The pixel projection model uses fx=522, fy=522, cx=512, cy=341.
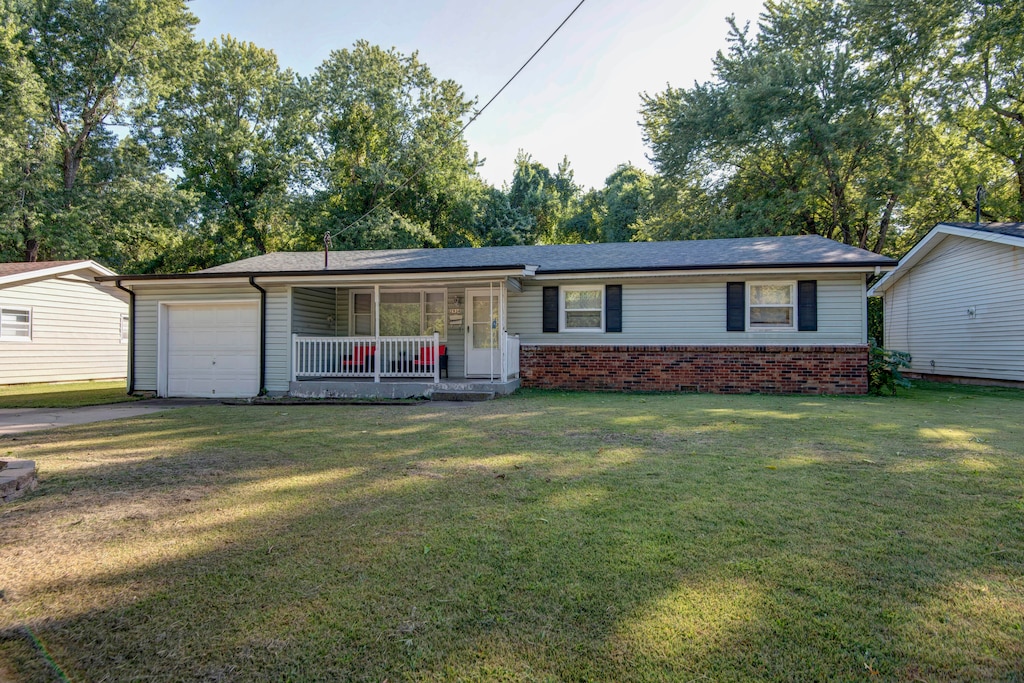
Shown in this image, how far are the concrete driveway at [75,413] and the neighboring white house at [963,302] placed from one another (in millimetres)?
18244

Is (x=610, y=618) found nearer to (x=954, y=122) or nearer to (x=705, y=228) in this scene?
(x=705, y=228)

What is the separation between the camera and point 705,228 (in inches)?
924

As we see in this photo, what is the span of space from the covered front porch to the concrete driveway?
2457mm

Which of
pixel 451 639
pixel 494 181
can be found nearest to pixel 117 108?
pixel 494 181

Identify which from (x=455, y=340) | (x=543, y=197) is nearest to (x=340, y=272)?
(x=455, y=340)

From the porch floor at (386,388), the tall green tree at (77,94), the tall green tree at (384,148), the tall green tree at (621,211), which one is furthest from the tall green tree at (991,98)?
the tall green tree at (77,94)

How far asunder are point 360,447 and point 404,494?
2076mm

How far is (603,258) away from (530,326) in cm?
274

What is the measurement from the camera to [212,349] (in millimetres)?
12289

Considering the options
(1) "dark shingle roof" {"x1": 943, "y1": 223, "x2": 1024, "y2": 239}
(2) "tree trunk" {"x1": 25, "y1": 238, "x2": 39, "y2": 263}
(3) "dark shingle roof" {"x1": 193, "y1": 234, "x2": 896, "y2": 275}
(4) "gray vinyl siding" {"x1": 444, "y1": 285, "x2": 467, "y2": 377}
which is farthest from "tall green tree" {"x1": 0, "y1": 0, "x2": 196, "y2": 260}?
(1) "dark shingle roof" {"x1": 943, "y1": 223, "x2": 1024, "y2": 239}

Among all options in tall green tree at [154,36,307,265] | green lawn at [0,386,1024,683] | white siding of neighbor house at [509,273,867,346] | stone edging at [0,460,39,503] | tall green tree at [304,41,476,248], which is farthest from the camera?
tall green tree at [304,41,476,248]

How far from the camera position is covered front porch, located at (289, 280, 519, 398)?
11398mm

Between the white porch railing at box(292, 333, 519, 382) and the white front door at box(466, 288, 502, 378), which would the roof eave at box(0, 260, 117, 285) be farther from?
the white front door at box(466, 288, 502, 378)

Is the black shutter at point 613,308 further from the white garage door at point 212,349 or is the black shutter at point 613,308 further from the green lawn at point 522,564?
the white garage door at point 212,349
